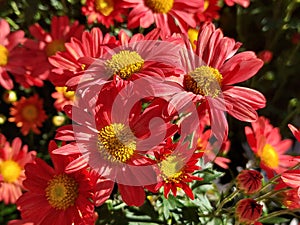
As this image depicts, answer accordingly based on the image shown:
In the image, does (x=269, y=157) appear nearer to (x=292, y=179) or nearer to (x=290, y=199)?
(x=290, y=199)

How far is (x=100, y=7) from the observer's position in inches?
52.4

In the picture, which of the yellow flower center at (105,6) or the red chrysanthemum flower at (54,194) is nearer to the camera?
the red chrysanthemum flower at (54,194)

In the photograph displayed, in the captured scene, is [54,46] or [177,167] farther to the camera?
[54,46]

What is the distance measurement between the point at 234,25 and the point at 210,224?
2.85 ft

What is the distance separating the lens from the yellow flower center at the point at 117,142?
0.94 m

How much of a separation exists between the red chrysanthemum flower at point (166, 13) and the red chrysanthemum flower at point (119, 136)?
0.39m

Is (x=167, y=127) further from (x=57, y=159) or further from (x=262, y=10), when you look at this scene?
(x=262, y=10)

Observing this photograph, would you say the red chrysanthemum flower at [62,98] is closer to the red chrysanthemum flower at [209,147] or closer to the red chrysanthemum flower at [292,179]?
the red chrysanthemum flower at [209,147]

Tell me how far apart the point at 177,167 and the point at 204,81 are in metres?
0.17

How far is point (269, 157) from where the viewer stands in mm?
1356

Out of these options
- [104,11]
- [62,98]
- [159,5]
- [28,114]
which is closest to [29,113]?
[28,114]

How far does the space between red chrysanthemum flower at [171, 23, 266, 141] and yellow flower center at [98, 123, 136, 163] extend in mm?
117

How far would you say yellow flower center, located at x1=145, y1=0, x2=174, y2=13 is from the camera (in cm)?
132

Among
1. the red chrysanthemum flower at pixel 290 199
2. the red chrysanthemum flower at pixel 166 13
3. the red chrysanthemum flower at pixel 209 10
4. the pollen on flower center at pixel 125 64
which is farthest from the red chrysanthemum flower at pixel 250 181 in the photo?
the red chrysanthemum flower at pixel 209 10
